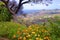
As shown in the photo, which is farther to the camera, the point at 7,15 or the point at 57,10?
the point at 7,15

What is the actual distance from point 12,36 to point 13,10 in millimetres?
4815

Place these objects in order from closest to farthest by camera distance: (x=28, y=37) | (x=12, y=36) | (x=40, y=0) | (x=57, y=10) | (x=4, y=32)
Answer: (x=28, y=37), (x=12, y=36), (x=4, y=32), (x=57, y=10), (x=40, y=0)

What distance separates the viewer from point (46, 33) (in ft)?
20.4

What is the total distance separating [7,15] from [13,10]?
0.52 m

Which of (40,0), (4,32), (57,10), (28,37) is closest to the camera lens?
(28,37)

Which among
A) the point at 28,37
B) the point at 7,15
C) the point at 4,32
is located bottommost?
the point at 7,15

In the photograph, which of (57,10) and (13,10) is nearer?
(57,10)

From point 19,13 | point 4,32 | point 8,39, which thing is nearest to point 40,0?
point 19,13

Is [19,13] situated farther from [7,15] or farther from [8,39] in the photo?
[8,39]

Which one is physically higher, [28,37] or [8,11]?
[28,37]

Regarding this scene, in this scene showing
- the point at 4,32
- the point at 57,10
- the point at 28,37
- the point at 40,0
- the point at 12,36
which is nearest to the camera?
the point at 28,37

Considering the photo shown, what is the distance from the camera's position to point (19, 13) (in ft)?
38.0

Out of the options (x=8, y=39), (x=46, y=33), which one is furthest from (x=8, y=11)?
(x=46, y=33)

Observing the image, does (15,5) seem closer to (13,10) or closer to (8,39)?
(13,10)
